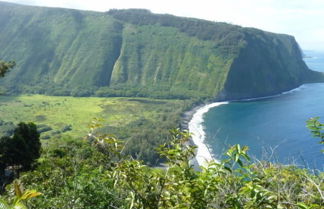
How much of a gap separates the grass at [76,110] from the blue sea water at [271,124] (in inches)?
1085

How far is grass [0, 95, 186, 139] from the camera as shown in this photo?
414ft

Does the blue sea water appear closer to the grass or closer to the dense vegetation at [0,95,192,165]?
the dense vegetation at [0,95,192,165]

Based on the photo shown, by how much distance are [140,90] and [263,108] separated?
73016 mm

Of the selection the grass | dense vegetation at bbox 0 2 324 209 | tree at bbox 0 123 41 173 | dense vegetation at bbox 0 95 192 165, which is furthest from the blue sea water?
tree at bbox 0 123 41 173

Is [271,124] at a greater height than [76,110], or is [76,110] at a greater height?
[271,124]

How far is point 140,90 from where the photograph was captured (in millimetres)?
189125

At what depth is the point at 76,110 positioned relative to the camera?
488 feet

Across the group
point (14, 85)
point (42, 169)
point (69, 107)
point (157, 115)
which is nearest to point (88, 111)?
point (69, 107)

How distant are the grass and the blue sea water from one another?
2756 centimetres

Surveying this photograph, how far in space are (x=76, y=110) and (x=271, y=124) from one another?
8416 cm

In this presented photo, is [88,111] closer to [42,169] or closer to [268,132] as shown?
[268,132]

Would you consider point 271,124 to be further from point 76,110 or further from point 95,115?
point 76,110

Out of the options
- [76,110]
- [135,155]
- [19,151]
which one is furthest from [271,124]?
[19,151]

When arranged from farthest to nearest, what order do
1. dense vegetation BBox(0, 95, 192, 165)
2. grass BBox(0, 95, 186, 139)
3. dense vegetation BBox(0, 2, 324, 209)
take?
grass BBox(0, 95, 186, 139)
dense vegetation BBox(0, 95, 192, 165)
dense vegetation BBox(0, 2, 324, 209)
